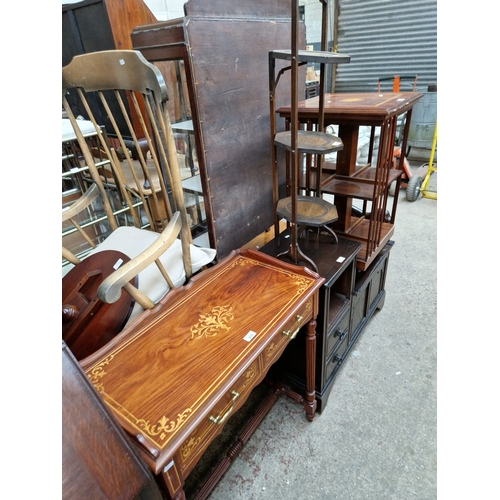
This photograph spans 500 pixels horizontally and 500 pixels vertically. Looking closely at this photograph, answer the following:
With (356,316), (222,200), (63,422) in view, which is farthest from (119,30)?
(63,422)

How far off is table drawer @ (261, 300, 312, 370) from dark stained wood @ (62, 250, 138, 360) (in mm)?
441

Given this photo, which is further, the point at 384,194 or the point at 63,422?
the point at 384,194

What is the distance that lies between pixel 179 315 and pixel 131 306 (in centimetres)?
16

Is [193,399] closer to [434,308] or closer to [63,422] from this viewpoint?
[63,422]

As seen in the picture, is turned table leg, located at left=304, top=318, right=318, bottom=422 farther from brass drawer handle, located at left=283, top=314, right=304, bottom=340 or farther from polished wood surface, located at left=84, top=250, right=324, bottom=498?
brass drawer handle, located at left=283, top=314, right=304, bottom=340

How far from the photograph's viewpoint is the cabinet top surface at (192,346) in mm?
686

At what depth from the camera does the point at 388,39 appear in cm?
418

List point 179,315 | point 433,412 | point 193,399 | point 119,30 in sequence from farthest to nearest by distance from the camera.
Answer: point 119,30 < point 433,412 < point 179,315 < point 193,399

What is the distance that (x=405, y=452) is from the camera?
1255mm

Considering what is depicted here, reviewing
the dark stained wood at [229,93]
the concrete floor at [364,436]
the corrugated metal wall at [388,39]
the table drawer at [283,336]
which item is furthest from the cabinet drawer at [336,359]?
the corrugated metal wall at [388,39]

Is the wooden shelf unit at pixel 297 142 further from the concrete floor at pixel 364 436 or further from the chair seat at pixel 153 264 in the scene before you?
the concrete floor at pixel 364 436

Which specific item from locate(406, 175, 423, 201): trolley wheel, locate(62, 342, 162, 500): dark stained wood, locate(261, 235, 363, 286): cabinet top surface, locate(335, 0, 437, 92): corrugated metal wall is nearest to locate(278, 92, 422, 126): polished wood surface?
locate(261, 235, 363, 286): cabinet top surface

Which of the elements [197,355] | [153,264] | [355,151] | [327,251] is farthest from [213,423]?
[355,151]

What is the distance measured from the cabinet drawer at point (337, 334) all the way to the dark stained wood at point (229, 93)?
565mm
